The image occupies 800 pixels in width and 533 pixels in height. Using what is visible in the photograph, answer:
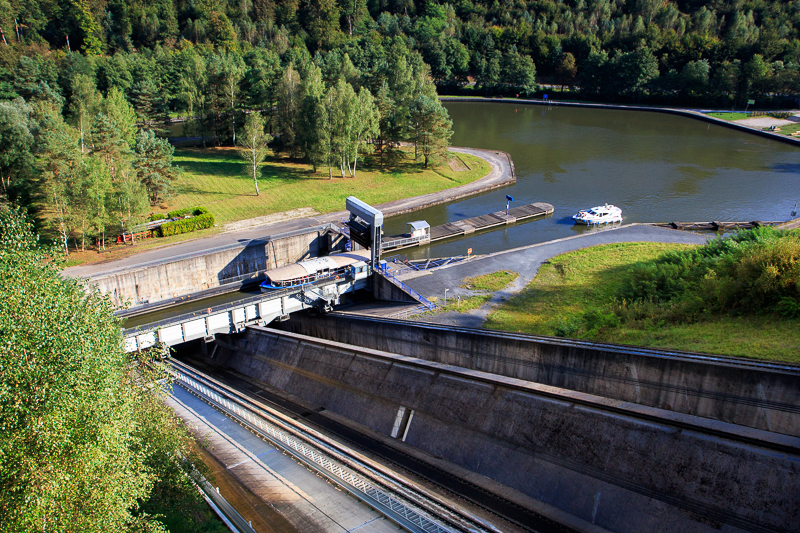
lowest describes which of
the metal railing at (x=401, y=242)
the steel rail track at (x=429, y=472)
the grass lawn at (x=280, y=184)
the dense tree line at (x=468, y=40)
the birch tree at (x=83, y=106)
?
the steel rail track at (x=429, y=472)

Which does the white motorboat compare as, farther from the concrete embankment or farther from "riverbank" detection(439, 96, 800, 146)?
"riverbank" detection(439, 96, 800, 146)

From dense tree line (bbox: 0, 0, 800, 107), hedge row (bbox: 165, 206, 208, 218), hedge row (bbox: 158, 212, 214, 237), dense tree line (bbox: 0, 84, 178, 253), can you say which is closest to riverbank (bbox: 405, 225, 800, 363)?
hedge row (bbox: 158, 212, 214, 237)

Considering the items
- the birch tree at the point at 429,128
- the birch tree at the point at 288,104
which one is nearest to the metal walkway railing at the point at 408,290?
the birch tree at the point at 429,128

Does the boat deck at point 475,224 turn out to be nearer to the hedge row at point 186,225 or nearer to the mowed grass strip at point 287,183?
the mowed grass strip at point 287,183

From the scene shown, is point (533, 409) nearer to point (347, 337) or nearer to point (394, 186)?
point (347, 337)

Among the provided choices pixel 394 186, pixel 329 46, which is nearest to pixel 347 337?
pixel 394 186

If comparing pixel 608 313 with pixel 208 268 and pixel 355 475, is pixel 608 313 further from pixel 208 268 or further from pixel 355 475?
pixel 208 268
